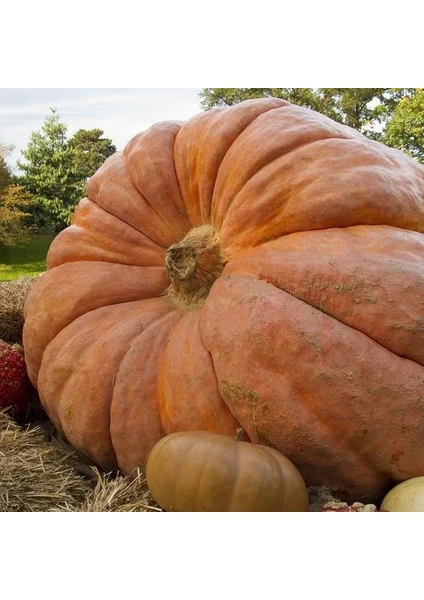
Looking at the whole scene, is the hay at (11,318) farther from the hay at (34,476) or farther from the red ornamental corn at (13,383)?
the hay at (34,476)

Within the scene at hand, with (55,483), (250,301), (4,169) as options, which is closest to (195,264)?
(250,301)

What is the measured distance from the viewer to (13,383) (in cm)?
261

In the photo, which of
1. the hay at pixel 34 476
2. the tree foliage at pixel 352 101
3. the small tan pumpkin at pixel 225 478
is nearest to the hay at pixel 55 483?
the hay at pixel 34 476

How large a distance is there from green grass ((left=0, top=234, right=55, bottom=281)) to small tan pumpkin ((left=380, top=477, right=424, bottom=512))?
6.83 ft

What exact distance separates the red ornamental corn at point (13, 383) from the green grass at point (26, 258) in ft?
2.13

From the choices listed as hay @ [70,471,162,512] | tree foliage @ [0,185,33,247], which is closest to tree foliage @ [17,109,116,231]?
tree foliage @ [0,185,33,247]

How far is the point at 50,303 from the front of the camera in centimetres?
235

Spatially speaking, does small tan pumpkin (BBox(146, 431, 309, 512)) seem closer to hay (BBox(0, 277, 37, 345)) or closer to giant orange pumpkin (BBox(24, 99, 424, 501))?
giant orange pumpkin (BBox(24, 99, 424, 501))

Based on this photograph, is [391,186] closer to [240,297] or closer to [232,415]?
[240,297]

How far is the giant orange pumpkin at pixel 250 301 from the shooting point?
5.66 ft

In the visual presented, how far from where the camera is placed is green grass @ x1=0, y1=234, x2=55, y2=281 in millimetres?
3180

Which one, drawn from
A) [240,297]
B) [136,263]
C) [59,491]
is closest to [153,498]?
[59,491]

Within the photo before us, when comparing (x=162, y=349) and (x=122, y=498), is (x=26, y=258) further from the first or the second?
(x=122, y=498)

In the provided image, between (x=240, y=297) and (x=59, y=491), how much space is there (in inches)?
34.2
